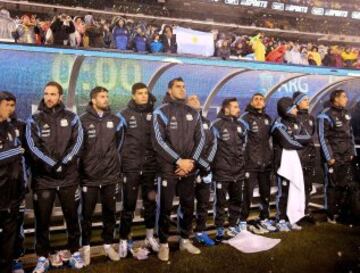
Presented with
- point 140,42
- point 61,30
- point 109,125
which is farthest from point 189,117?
point 61,30

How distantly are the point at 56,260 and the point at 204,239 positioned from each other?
1759 mm

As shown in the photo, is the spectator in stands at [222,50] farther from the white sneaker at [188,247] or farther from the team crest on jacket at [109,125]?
the white sneaker at [188,247]

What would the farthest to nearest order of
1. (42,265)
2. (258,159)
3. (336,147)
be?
(336,147)
(258,159)
(42,265)

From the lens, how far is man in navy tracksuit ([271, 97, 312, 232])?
Answer: 555cm

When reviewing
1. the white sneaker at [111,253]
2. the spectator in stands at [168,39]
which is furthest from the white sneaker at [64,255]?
the spectator in stands at [168,39]

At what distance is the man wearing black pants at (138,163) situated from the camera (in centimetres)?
451

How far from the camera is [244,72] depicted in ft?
20.3

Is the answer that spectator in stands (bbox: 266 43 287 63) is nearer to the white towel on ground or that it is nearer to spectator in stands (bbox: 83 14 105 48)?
spectator in stands (bbox: 83 14 105 48)

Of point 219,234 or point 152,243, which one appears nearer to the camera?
point 152,243

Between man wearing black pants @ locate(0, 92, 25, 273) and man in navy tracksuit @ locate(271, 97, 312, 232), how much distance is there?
132 inches

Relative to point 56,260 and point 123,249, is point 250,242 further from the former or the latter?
point 56,260

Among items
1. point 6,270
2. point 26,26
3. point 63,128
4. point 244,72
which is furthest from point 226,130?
point 26,26

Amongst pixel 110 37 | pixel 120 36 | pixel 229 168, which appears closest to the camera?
pixel 229 168

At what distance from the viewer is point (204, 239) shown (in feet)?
16.2
